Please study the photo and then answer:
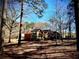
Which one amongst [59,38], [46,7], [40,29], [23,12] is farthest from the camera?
[40,29]

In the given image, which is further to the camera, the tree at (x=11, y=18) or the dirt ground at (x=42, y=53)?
the tree at (x=11, y=18)

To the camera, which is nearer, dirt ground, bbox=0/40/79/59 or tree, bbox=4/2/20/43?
dirt ground, bbox=0/40/79/59

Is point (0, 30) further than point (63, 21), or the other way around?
point (63, 21)

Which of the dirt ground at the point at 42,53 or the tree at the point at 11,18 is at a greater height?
the tree at the point at 11,18

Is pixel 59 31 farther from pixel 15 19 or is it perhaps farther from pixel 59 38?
pixel 15 19

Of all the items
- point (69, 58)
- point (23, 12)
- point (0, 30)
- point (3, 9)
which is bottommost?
point (69, 58)

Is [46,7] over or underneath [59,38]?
over

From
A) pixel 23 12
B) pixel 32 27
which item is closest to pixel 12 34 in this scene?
pixel 32 27

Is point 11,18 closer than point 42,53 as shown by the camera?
No

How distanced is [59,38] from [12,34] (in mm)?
5457

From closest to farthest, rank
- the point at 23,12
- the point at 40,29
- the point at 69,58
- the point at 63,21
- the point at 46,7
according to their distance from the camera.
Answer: the point at 69,58, the point at 46,7, the point at 23,12, the point at 63,21, the point at 40,29

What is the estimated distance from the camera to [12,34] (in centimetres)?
1978

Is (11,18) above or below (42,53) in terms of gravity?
above

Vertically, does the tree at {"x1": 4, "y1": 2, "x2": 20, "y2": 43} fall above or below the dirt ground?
above
